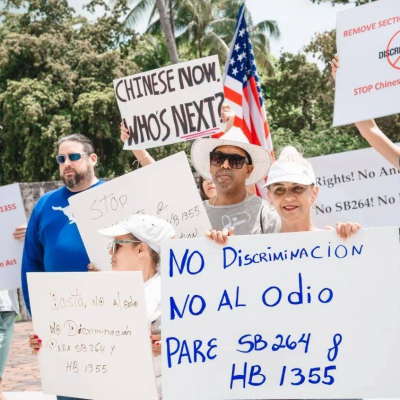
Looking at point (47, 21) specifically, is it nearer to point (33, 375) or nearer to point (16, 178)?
point (16, 178)

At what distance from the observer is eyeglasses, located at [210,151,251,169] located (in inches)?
146

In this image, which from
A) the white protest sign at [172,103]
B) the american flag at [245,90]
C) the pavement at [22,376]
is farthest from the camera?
the american flag at [245,90]

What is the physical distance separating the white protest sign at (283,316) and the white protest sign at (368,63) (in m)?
1.23

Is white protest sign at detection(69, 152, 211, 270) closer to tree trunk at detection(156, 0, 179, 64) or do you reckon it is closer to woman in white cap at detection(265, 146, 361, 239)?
woman in white cap at detection(265, 146, 361, 239)

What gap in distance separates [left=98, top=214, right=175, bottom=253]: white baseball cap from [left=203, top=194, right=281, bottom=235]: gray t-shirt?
1.46 ft

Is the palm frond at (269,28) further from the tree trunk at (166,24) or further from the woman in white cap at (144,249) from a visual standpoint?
the woman in white cap at (144,249)

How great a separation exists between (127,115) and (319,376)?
96.4 inches

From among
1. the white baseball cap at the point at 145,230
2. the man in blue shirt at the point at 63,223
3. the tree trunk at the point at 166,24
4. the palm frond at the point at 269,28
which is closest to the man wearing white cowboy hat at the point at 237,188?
the white baseball cap at the point at 145,230

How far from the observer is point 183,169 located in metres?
3.73

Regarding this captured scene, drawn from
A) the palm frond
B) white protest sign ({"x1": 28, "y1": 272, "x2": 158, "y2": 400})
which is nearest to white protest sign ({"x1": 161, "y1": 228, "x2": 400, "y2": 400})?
white protest sign ({"x1": 28, "y1": 272, "x2": 158, "y2": 400})

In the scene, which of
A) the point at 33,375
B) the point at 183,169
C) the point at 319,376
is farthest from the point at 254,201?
the point at 33,375

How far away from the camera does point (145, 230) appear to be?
3.18 m

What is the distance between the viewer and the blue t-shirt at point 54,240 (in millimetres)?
4117

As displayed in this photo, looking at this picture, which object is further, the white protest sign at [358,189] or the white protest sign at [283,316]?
the white protest sign at [358,189]
